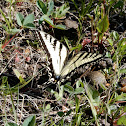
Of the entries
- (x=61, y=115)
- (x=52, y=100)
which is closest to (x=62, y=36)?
(x=52, y=100)

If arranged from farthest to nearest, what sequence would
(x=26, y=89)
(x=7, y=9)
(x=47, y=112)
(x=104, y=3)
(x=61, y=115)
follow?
(x=104, y=3)
(x=7, y=9)
(x=26, y=89)
(x=47, y=112)
(x=61, y=115)

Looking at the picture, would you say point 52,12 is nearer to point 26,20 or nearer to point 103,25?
point 26,20

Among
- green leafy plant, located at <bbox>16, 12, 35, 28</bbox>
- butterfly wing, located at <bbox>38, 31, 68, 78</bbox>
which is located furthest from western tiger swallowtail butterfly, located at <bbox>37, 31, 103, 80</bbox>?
green leafy plant, located at <bbox>16, 12, 35, 28</bbox>

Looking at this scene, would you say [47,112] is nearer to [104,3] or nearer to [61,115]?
[61,115]

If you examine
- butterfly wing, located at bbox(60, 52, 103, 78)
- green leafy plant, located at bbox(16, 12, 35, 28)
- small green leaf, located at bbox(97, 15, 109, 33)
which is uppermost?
green leafy plant, located at bbox(16, 12, 35, 28)

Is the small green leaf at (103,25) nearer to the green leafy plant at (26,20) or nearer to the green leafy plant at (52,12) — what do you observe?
the green leafy plant at (52,12)

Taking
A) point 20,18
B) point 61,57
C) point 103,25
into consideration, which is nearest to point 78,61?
point 61,57

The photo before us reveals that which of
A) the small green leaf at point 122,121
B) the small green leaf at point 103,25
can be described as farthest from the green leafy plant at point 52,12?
the small green leaf at point 122,121

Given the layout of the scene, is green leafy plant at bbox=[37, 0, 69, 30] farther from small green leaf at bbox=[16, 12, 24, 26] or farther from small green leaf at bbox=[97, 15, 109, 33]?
small green leaf at bbox=[97, 15, 109, 33]

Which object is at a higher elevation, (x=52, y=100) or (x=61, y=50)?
(x=61, y=50)
